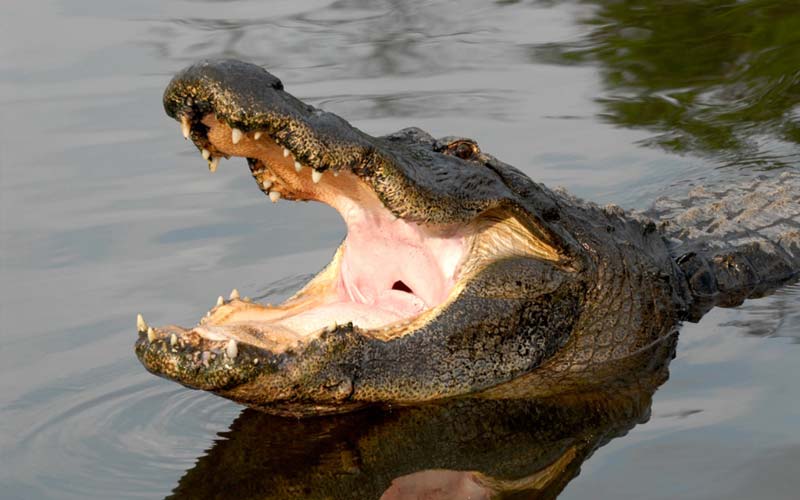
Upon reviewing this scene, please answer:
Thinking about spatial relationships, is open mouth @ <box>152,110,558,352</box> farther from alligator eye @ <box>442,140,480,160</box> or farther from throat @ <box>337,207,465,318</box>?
alligator eye @ <box>442,140,480,160</box>

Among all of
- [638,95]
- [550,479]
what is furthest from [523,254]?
[638,95]

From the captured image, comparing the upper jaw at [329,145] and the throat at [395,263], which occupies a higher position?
the upper jaw at [329,145]

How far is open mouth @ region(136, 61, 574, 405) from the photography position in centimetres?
445

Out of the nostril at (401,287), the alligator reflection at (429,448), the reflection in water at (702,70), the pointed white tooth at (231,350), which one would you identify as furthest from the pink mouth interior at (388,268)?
the reflection in water at (702,70)

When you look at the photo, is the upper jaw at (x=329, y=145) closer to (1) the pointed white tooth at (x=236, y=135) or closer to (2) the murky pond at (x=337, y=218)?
(1) the pointed white tooth at (x=236, y=135)

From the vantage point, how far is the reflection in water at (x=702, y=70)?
8891 mm

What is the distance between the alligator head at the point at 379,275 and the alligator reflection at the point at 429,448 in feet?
0.30

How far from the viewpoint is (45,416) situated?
508 centimetres

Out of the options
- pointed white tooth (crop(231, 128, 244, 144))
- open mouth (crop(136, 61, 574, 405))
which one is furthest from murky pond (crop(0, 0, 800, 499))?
Result: pointed white tooth (crop(231, 128, 244, 144))

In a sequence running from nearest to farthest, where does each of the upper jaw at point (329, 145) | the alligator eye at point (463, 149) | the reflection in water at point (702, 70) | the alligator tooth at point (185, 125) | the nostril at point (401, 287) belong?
the upper jaw at point (329, 145) < the alligator tooth at point (185, 125) < the alligator eye at point (463, 149) < the nostril at point (401, 287) < the reflection in water at point (702, 70)

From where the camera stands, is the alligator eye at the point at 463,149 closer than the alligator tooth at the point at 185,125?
No

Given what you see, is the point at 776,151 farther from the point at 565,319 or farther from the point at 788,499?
the point at 788,499

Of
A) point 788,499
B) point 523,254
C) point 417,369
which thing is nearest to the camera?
point 788,499

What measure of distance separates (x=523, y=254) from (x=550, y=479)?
1035 mm
